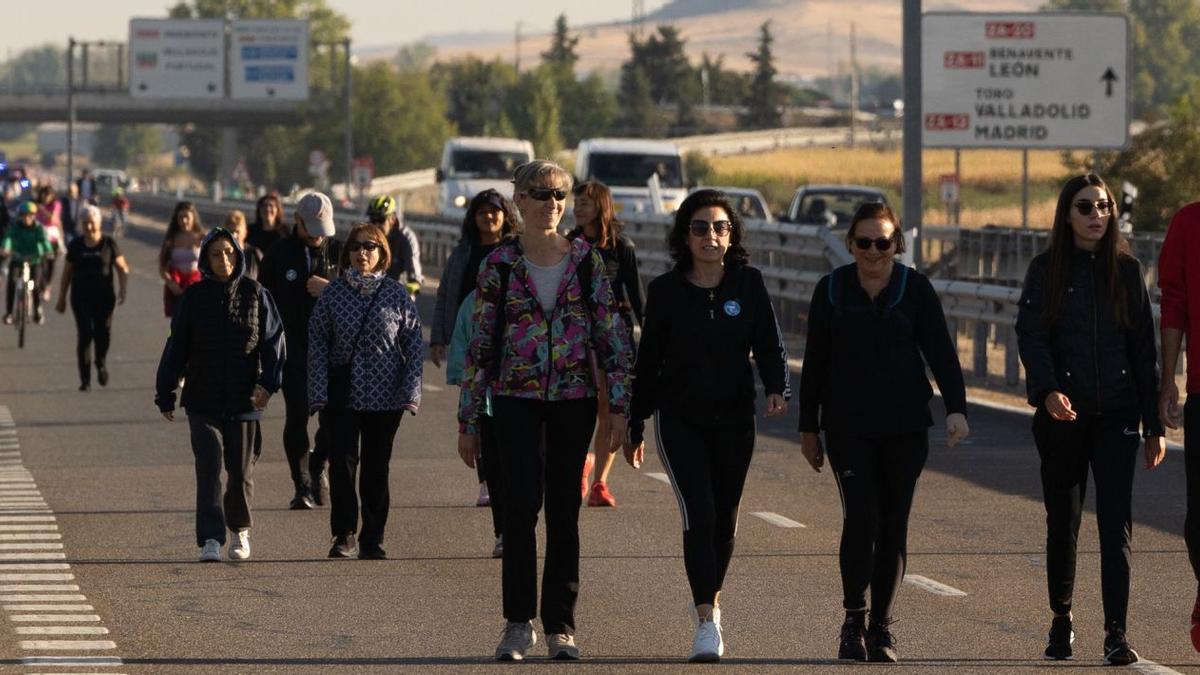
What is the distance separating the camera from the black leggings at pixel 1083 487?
28.2ft

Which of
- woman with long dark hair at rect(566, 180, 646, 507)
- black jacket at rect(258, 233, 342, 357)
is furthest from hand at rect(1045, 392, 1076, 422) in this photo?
black jacket at rect(258, 233, 342, 357)

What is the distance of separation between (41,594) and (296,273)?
3278 millimetres

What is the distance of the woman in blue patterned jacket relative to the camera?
37.0ft

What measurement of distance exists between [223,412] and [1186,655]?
15.7 ft

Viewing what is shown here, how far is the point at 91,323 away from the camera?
21188 mm

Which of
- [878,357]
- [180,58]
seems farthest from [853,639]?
[180,58]

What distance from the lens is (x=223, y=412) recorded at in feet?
37.9

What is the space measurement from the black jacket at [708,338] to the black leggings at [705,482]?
6cm

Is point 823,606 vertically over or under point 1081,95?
under

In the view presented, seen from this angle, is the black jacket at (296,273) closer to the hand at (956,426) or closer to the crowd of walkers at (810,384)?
the crowd of walkers at (810,384)

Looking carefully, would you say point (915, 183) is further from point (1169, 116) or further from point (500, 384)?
point (1169, 116)

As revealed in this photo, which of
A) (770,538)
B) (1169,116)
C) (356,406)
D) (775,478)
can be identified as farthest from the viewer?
(1169,116)

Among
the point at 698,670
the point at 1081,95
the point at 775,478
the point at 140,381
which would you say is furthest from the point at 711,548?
the point at 1081,95

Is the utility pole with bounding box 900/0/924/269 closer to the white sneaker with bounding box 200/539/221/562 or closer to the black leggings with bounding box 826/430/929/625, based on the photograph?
the white sneaker with bounding box 200/539/221/562
